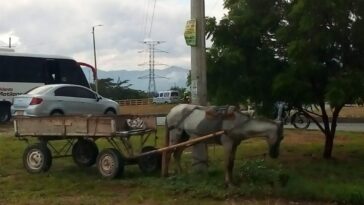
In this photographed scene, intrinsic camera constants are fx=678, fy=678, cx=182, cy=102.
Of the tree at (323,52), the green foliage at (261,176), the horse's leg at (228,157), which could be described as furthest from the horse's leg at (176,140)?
the tree at (323,52)

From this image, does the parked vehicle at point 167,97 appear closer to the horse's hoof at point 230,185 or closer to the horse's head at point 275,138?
the horse's hoof at point 230,185

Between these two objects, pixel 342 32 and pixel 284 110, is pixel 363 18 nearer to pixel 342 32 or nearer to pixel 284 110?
pixel 342 32

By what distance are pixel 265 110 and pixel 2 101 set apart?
15.7 m

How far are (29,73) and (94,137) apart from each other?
1733 centimetres

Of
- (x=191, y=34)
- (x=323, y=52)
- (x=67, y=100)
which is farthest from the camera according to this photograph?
(x=67, y=100)

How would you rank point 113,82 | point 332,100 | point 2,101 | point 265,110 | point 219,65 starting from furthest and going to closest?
point 113,82, point 2,101, point 265,110, point 219,65, point 332,100

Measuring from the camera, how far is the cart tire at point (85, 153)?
14094 mm

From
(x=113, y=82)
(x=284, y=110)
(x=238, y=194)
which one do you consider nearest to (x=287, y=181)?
(x=238, y=194)

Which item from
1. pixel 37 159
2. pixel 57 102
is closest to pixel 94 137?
pixel 37 159

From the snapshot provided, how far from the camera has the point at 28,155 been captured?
13.6 meters

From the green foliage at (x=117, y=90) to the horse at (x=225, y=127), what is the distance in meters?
74.6

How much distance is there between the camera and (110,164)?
40.2 feet

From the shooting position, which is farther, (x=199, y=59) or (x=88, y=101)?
(x=88, y=101)

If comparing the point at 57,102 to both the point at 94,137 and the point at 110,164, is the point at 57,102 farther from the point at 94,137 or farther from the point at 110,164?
the point at 110,164
